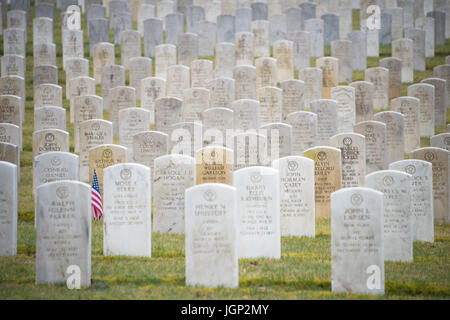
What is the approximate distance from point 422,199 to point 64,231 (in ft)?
17.4

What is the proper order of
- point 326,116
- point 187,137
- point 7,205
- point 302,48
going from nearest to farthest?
point 7,205
point 187,137
point 326,116
point 302,48

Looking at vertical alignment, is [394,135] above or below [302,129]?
below

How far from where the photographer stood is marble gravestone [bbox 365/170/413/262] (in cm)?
989

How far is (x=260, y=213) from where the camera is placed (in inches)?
394

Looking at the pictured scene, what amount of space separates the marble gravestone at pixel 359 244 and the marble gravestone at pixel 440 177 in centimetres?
395

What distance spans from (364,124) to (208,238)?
614 centimetres

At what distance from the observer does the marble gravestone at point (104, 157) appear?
1227 centimetres

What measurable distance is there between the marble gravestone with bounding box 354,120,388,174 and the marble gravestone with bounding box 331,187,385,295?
214 inches

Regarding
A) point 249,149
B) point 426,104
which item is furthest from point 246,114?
point 426,104

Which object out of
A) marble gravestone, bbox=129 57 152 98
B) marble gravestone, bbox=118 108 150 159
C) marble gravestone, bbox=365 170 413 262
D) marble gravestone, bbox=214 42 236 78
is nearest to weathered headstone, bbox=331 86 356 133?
marble gravestone, bbox=214 42 236 78

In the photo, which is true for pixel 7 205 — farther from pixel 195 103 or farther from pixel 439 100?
pixel 439 100

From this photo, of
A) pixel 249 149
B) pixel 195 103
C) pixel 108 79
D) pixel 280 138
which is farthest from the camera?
pixel 108 79

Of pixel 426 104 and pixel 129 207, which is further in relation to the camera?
pixel 426 104

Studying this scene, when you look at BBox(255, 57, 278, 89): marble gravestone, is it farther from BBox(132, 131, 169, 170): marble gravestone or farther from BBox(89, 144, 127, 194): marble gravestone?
BBox(89, 144, 127, 194): marble gravestone
